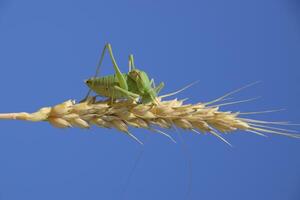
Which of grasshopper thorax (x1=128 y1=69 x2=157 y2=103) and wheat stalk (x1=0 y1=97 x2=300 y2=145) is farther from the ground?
grasshopper thorax (x1=128 y1=69 x2=157 y2=103)

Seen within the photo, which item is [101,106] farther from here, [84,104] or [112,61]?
[112,61]

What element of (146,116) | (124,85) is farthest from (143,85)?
(146,116)

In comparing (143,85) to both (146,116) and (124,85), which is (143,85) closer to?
(124,85)

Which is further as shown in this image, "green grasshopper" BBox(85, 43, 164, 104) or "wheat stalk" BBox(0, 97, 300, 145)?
"green grasshopper" BBox(85, 43, 164, 104)

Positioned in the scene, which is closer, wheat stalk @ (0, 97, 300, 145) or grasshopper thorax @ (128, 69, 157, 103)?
wheat stalk @ (0, 97, 300, 145)
